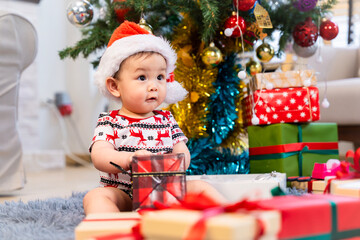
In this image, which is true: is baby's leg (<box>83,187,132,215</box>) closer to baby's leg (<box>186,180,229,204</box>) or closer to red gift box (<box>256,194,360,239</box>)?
baby's leg (<box>186,180,229,204</box>)

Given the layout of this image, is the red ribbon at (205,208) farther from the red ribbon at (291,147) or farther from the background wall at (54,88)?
the background wall at (54,88)

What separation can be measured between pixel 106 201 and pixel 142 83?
29cm

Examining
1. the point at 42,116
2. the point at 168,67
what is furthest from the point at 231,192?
the point at 42,116

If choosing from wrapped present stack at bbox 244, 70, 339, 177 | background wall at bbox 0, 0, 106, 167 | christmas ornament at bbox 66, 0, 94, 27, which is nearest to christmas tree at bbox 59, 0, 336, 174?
christmas ornament at bbox 66, 0, 94, 27

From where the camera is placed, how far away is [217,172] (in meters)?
1.44

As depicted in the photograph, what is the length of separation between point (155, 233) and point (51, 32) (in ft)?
8.71

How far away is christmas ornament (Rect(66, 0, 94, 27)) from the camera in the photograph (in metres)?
1.38

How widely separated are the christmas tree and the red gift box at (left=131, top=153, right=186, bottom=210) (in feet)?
2.17

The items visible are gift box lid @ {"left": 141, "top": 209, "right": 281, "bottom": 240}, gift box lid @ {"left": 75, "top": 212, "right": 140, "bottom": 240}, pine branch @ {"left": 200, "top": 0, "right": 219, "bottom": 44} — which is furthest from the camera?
pine branch @ {"left": 200, "top": 0, "right": 219, "bottom": 44}

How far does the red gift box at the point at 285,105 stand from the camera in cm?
139

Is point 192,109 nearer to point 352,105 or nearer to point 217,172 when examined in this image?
point 217,172

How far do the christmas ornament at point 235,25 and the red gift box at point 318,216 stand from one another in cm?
80

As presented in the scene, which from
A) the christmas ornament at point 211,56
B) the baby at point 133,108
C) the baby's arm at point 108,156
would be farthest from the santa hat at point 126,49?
→ the christmas ornament at point 211,56

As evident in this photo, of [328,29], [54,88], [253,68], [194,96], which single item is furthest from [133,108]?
[54,88]
